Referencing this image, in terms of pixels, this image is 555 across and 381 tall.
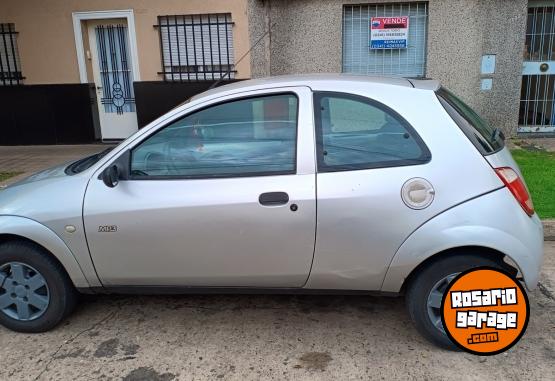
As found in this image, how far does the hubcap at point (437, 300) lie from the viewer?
2891 mm

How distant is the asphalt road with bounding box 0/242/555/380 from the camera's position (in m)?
2.85

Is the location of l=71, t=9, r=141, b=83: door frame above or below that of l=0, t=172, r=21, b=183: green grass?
above

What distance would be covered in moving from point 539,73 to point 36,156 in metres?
8.82

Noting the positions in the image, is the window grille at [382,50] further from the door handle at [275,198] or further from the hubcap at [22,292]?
the hubcap at [22,292]

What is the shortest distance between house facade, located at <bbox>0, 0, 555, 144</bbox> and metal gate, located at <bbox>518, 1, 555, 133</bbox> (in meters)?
0.02

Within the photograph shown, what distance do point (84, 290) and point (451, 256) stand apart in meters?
2.32

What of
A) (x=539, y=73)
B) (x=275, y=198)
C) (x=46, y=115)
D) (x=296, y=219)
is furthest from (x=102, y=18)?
(x=539, y=73)

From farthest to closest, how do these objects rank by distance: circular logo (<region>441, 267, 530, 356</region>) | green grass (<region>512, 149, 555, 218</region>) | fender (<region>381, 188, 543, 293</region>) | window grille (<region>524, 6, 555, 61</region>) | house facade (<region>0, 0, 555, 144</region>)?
window grille (<region>524, 6, 555, 61</region>) < house facade (<region>0, 0, 555, 144</region>) < green grass (<region>512, 149, 555, 218</region>) < fender (<region>381, 188, 543, 293</region>) < circular logo (<region>441, 267, 530, 356</region>)

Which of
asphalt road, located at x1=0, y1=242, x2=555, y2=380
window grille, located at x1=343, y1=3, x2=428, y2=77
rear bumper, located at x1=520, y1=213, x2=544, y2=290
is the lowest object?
asphalt road, located at x1=0, y1=242, x2=555, y2=380

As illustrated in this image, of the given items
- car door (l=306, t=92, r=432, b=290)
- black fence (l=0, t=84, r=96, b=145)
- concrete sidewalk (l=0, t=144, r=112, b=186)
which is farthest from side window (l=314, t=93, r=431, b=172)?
black fence (l=0, t=84, r=96, b=145)

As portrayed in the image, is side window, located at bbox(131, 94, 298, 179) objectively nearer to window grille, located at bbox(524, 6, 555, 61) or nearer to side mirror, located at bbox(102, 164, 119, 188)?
side mirror, located at bbox(102, 164, 119, 188)

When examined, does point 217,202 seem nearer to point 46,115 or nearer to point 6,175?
point 6,175

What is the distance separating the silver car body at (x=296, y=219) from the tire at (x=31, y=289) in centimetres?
12

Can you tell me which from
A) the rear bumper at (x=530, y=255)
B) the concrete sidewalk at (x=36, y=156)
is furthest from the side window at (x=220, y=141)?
the concrete sidewalk at (x=36, y=156)
